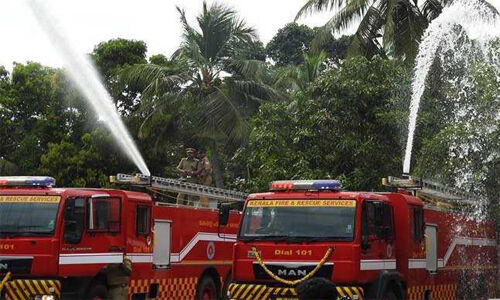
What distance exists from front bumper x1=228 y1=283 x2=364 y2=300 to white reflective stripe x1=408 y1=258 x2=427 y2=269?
233cm

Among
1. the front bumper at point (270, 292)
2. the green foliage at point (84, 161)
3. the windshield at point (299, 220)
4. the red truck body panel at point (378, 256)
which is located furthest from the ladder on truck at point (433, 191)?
the green foliage at point (84, 161)

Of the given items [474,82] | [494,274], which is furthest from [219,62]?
[494,274]

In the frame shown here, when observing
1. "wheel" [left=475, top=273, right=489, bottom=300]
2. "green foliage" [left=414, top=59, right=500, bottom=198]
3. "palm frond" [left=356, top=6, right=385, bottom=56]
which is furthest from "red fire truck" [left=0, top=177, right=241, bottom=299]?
"palm frond" [left=356, top=6, right=385, bottom=56]

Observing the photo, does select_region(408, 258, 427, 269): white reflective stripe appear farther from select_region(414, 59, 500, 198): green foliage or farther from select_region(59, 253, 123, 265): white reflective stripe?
select_region(59, 253, 123, 265): white reflective stripe

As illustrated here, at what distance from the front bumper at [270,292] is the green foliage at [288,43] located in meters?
58.1

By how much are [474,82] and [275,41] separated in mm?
53042

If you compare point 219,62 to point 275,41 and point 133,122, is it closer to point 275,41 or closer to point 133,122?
point 133,122

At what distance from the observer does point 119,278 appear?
677 inches

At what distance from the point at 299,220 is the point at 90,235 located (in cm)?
362

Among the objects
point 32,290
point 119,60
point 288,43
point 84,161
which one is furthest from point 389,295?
point 288,43

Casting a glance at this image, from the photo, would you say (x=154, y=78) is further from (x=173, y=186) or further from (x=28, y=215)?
(x=28, y=215)

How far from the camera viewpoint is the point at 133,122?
36.3m

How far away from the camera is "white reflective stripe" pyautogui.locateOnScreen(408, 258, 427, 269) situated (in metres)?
17.3

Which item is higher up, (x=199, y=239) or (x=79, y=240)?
(x=79, y=240)
